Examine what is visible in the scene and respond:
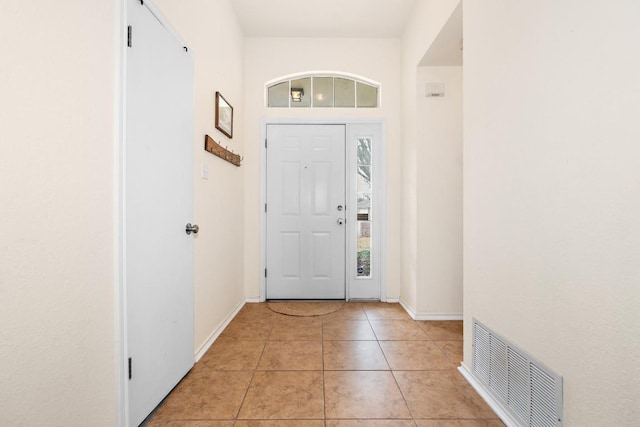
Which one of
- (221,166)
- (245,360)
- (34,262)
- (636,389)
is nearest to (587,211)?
(636,389)

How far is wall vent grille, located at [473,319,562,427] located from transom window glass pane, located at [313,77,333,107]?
2.64m

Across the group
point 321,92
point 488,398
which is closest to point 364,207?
point 321,92

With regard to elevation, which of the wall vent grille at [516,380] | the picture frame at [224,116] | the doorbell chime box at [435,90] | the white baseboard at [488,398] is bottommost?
the white baseboard at [488,398]

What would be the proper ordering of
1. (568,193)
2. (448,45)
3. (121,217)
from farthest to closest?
1. (448,45)
2. (121,217)
3. (568,193)

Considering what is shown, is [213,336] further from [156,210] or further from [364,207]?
[364,207]

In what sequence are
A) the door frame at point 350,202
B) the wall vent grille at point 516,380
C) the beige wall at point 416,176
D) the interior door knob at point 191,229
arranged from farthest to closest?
the door frame at point 350,202
the beige wall at point 416,176
the interior door knob at point 191,229
the wall vent grille at point 516,380

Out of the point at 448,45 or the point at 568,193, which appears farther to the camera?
the point at 448,45

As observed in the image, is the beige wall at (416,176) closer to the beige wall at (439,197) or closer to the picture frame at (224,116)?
the beige wall at (439,197)

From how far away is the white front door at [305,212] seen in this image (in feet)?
11.1

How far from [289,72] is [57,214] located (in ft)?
9.52

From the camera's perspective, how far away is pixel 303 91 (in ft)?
11.2

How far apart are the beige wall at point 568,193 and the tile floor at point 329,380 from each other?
52 centimetres

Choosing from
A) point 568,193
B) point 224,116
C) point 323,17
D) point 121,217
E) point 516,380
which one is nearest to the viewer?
point 568,193

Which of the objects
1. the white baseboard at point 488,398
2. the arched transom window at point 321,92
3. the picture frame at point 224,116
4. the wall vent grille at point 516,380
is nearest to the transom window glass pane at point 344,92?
the arched transom window at point 321,92
